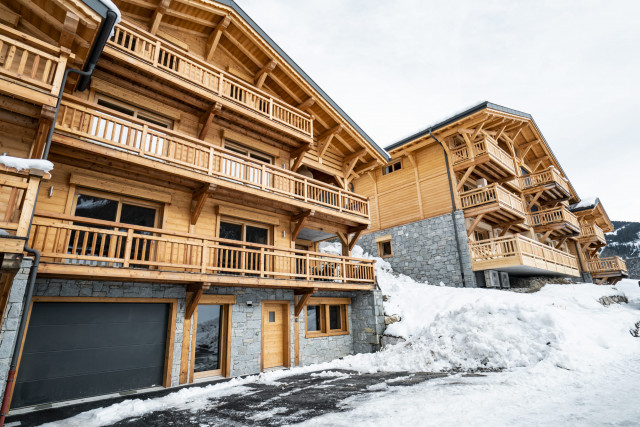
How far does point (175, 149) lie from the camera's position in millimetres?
9398

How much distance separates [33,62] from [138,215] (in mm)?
4256

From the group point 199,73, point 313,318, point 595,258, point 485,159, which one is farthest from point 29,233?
point 595,258

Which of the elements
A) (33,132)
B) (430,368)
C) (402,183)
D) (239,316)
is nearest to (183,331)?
(239,316)

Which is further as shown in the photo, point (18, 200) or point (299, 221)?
point (299, 221)

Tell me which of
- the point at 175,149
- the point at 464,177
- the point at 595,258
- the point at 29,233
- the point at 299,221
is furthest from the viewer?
the point at 595,258

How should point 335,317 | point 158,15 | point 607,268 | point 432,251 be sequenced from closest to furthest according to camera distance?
point 158,15 < point 335,317 < point 432,251 < point 607,268

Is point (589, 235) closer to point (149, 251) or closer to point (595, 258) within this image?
point (595, 258)

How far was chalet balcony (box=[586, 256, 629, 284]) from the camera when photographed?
28.8m

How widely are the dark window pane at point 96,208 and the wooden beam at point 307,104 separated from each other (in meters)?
8.83

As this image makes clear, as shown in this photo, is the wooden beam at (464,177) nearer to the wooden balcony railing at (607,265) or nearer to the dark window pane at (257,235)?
the dark window pane at (257,235)

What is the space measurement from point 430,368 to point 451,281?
30.5ft

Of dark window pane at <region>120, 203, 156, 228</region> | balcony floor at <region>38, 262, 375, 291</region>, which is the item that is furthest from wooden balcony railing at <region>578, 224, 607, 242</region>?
dark window pane at <region>120, 203, 156, 228</region>

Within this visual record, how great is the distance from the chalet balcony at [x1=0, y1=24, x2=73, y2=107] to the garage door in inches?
184

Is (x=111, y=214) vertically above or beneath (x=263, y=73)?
beneath
